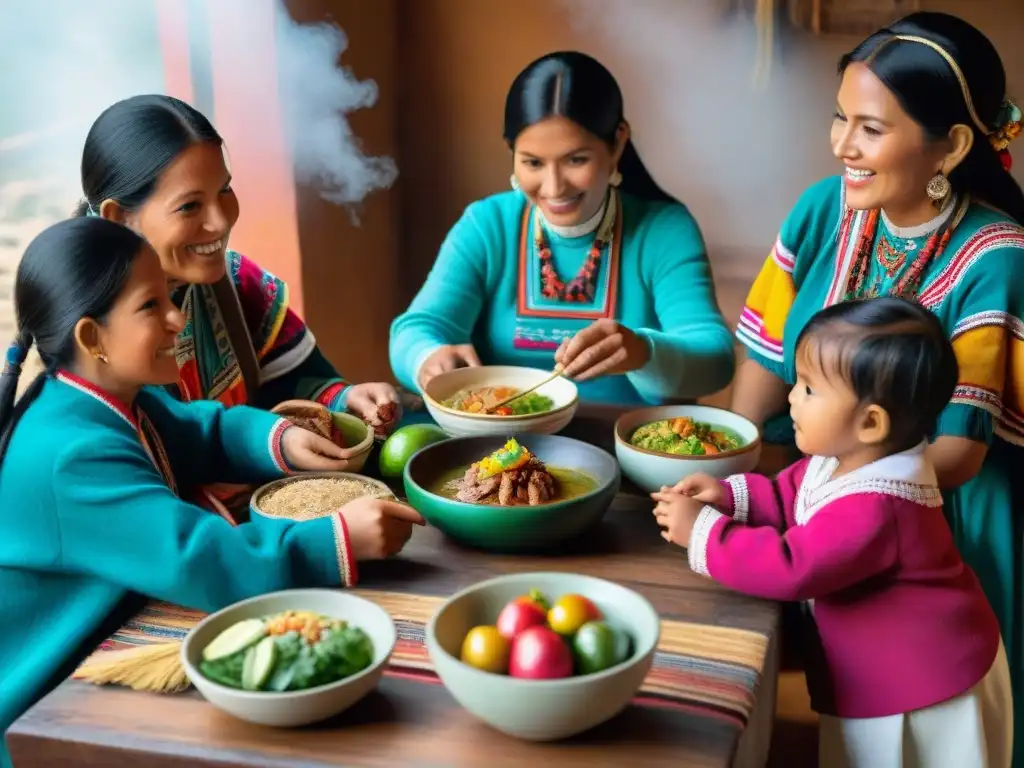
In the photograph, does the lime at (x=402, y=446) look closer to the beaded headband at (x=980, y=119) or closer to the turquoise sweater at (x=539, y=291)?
the turquoise sweater at (x=539, y=291)

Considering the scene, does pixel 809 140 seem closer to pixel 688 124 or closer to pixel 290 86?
pixel 688 124

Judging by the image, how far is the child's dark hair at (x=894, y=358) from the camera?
1203mm

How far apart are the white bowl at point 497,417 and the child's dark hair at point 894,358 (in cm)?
51

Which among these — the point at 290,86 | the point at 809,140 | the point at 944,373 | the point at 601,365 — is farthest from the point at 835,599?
the point at 290,86

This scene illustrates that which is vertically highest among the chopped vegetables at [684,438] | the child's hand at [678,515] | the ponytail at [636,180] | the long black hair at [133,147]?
the long black hair at [133,147]

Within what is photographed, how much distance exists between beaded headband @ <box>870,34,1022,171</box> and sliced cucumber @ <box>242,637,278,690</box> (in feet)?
4.21

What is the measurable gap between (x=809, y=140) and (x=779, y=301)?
0.93m

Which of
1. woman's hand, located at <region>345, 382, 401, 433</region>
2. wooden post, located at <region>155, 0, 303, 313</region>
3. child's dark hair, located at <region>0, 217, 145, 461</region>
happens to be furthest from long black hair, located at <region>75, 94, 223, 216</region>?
wooden post, located at <region>155, 0, 303, 313</region>

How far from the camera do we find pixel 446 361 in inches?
75.5

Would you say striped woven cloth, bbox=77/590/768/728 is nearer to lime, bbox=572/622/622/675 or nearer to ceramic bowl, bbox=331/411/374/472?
lime, bbox=572/622/622/675

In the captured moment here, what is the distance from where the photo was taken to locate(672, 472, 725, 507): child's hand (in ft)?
4.53

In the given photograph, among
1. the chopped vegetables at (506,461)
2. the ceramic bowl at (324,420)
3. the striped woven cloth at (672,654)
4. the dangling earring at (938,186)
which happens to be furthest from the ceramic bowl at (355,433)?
the dangling earring at (938,186)

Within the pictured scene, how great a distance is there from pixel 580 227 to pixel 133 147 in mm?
965

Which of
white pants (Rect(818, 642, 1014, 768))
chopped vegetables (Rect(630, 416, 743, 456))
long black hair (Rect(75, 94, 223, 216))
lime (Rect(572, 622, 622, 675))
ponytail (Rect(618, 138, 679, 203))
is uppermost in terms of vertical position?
long black hair (Rect(75, 94, 223, 216))
